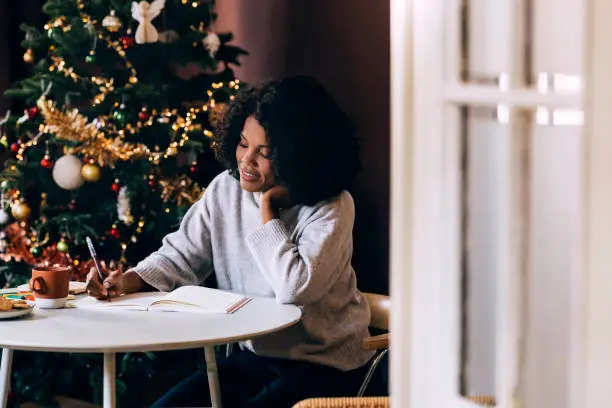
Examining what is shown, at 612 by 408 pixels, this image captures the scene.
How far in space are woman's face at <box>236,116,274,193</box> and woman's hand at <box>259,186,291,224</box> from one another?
0.10 ft

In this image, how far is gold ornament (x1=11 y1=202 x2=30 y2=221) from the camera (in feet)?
10.8

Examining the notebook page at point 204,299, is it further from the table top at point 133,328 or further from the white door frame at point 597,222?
the white door frame at point 597,222

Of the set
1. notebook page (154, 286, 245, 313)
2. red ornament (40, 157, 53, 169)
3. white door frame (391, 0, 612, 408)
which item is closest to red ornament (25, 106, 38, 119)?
red ornament (40, 157, 53, 169)

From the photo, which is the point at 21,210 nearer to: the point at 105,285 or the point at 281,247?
the point at 105,285

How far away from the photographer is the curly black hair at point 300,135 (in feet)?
8.88

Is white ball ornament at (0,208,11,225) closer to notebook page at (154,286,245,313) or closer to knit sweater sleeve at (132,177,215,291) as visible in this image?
knit sweater sleeve at (132,177,215,291)

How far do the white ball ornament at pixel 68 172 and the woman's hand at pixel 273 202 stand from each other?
0.81 meters

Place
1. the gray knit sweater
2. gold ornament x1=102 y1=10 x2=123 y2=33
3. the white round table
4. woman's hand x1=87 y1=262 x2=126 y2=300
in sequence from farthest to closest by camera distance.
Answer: gold ornament x1=102 y1=10 x2=123 y2=33
the gray knit sweater
woman's hand x1=87 y1=262 x2=126 y2=300
the white round table

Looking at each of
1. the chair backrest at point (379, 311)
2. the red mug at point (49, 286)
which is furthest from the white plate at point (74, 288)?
the chair backrest at point (379, 311)

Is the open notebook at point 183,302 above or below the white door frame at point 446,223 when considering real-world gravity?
below

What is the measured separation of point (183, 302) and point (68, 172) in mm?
1034

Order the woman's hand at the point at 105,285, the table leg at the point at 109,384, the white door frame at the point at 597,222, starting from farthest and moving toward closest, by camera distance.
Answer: the woman's hand at the point at 105,285 → the table leg at the point at 109,384 → the white door frame at the point at 597,222

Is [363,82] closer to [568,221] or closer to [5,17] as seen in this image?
[5,17]

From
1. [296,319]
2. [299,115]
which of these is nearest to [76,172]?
[299,115]
